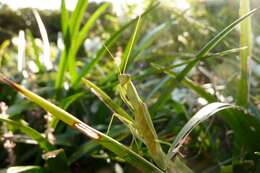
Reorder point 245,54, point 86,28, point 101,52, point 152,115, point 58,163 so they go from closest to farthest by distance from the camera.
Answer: point 245,54 < point 58,163 < point 152,115 < point 101,52 < point 86,28

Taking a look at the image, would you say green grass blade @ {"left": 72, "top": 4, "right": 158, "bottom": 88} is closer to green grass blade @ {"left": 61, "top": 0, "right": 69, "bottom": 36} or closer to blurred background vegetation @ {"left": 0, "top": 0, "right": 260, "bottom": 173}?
blurred background vegetation @ {"left": 0, "top": 0, "right": 260, "bottom": 173}


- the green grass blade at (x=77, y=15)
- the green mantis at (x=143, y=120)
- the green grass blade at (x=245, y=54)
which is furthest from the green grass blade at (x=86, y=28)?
the green mantis at (x=143, y=120)

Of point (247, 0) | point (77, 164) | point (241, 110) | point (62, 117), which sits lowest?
point (77, 164)

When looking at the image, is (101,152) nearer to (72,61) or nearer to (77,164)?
(77,164)

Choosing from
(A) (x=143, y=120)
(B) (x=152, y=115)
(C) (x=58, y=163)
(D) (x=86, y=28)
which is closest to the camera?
(A) (x=143, y=120)

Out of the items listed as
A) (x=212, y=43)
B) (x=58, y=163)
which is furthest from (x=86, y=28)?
(x=212, y=43)

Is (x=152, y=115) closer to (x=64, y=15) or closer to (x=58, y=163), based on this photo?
(x=58, y=163)

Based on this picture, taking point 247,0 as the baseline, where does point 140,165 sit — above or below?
below

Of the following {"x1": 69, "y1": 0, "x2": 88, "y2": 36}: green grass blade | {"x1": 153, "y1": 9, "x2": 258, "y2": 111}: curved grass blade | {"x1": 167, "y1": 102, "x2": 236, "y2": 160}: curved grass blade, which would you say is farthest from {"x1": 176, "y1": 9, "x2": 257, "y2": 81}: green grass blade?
{"x1": 69, "y1": 0, "x2": 88, "y2": 36}: green grass blade

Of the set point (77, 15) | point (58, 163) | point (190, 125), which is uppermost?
point (77, 15)

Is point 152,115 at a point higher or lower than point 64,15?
lower

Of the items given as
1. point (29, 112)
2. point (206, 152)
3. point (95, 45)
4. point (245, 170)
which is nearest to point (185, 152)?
point (206, 152)
